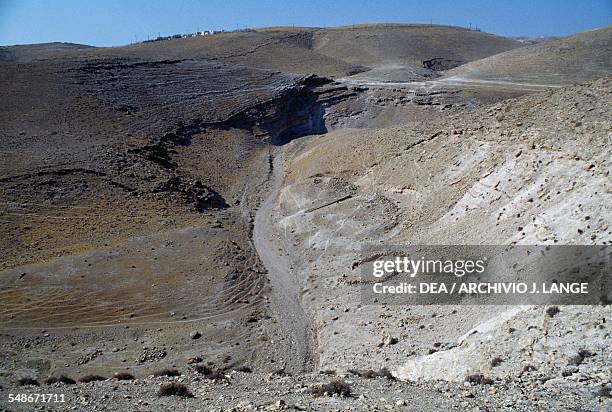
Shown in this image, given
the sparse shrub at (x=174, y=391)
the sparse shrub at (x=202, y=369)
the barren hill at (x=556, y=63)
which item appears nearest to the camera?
the sparse shrub at (x=174, y=391)

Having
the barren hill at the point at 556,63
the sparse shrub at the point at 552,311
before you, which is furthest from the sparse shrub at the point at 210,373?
the barren hill at the point at 556,63

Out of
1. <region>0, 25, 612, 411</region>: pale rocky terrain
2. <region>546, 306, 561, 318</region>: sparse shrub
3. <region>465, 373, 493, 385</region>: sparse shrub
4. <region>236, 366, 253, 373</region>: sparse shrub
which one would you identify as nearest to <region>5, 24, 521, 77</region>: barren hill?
<region>0, 25, 612, 411</region>: pale rocky terrain

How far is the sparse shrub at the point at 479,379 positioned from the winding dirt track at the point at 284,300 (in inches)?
218

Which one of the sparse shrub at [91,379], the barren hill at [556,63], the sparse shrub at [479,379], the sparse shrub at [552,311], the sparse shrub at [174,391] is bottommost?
the sparse shrub at [91,379]

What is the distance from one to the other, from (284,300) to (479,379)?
9.36 meters

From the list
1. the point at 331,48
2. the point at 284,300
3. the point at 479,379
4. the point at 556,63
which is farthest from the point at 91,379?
the point at 331,48

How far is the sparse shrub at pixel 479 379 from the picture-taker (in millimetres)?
8772

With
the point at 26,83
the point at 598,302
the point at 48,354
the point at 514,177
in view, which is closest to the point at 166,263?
the point at 48,354

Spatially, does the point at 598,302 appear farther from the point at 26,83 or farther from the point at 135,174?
the point at 26,83

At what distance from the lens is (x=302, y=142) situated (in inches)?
1361

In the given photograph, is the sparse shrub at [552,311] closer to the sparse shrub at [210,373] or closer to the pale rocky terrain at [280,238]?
the pale rocky terrain at [280,238]

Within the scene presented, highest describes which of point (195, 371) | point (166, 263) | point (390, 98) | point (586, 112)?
point (390, 98)

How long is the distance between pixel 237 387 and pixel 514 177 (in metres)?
10.5

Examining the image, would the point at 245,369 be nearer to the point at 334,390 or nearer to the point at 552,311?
the point at 334,390
